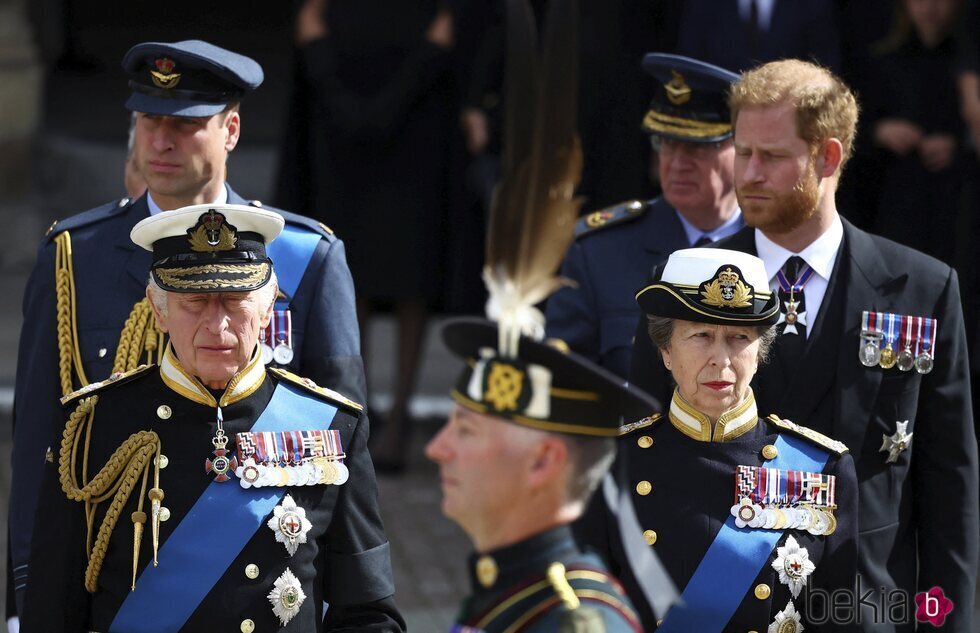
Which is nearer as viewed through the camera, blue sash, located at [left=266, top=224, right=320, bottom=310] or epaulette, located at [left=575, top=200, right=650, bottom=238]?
blue sash, located at [left=266, top=224, right=320, bottom=310]

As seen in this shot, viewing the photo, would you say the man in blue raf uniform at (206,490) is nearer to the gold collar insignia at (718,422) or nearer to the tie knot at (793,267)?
the gold collar insignia at (718,422)

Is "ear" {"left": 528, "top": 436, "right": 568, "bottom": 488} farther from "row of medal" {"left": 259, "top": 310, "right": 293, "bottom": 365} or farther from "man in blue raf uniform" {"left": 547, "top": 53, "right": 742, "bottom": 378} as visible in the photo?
→ "man in blue raf uniform" {"left": 547, "top": 53, "right": 742, "bottom": 378}

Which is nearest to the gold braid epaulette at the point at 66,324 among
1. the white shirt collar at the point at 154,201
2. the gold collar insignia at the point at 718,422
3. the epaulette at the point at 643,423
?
the white shirt collar at the point at 154,201

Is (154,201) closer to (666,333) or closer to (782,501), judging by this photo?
(666,333)

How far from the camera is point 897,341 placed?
14.0ft

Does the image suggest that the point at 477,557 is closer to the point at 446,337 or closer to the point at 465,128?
the point at 446,337

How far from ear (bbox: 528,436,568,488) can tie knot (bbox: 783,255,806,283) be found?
151 centimetres

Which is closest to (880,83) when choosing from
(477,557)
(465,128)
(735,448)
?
(465,128)

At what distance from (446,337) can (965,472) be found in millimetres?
1698

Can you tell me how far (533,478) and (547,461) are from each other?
1.4 inches

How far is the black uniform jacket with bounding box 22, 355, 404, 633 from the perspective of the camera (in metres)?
3.73

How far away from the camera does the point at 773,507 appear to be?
12.8 ft

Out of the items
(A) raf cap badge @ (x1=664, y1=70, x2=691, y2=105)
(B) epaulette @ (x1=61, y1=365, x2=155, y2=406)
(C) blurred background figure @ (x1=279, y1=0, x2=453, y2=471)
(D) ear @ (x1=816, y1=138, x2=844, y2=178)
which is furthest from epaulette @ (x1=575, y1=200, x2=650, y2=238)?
(C) blurred background figure @ (x1=279, y1=0, x2=453, y2=471)

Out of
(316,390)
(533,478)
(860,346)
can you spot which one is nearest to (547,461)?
(533,478)
